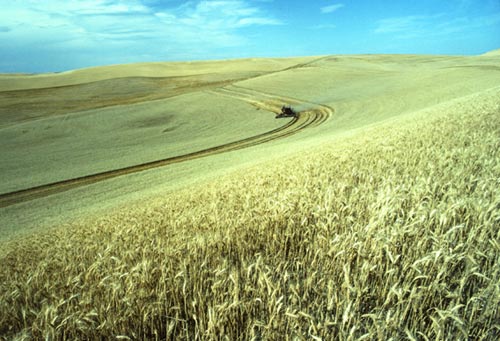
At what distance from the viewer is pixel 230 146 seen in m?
29.2

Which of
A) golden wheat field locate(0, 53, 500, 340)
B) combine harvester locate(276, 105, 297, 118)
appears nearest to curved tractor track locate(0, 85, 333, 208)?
golden wheat field locate(0, 53, 500, 340)

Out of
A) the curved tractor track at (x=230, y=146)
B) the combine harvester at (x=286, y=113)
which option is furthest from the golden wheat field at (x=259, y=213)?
the combine harvester at (x=286, y=113)

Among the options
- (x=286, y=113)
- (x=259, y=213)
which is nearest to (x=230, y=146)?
(x=286, y=113)

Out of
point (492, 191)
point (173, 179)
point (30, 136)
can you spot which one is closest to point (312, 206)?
point (492, 191)

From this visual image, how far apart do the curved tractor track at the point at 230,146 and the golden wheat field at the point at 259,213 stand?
9.0 inches

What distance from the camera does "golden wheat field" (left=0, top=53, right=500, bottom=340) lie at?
2.21 meters

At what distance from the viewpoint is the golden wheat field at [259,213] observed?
2.21 metres

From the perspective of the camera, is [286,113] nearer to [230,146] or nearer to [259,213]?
[230,146]

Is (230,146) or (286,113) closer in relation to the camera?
(230,146)

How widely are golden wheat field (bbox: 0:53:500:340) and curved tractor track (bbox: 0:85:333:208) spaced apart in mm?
229

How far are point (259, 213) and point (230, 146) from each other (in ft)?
81.9

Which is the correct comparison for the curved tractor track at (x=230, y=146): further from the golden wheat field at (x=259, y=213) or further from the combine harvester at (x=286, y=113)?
the combine harvester at (x=286, y=113)

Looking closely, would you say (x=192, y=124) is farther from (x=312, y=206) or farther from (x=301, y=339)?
(x=301, y=339)

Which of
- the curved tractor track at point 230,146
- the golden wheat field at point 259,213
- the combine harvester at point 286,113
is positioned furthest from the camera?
the combine harvester at point 286,113
